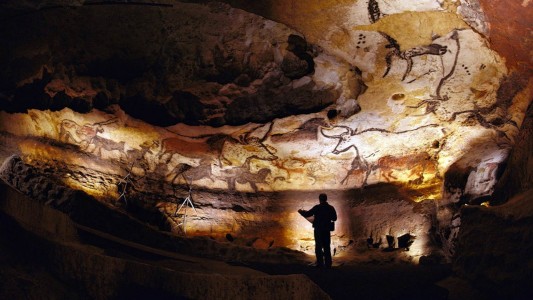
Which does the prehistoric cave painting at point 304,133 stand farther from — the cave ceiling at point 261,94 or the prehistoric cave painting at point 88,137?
the prehistoric cave painting at point 88,137

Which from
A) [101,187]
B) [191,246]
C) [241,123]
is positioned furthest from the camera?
[101,187]

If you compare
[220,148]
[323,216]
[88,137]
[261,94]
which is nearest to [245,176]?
[220,148]

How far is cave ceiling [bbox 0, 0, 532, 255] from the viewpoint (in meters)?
5.08

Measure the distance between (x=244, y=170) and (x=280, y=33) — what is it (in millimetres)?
2945

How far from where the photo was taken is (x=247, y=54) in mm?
5660

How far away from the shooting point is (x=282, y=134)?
674cm

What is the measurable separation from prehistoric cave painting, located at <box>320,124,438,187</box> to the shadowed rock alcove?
32mm

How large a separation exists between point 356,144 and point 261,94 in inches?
76.2

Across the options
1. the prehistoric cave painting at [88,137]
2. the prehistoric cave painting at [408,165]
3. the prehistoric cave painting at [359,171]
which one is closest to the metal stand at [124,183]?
the prehistoric cave painting at [88,137]

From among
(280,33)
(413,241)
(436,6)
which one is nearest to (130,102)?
(280,33)

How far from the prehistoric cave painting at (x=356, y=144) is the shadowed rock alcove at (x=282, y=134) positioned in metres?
0.03

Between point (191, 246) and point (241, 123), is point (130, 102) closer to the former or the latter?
point (241, 123)

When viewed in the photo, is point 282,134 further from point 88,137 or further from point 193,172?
point 88,137

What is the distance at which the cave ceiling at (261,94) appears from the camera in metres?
5.08
